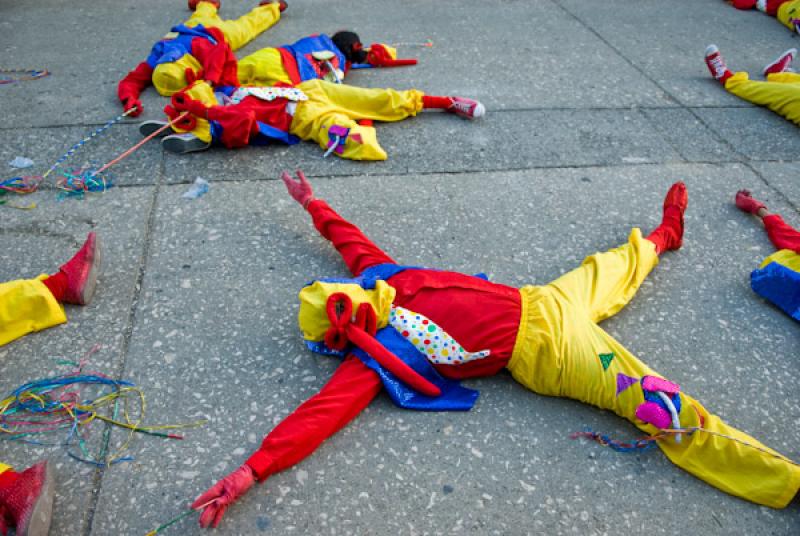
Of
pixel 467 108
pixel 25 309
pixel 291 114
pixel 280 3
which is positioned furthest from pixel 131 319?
pixel 280 3

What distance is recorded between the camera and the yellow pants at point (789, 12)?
5423mm

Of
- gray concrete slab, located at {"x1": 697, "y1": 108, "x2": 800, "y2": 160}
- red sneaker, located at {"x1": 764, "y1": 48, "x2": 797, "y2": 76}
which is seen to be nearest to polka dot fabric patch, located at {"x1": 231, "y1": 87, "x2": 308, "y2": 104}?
gray concrete slab, located at {"x1": 697, "y1": 108, "x2": 800, "y2": 160}

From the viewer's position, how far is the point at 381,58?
4543mm

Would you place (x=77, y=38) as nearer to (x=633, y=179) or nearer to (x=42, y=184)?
(x=42, y=184)

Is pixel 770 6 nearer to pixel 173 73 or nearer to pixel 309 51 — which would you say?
pixel 309 51

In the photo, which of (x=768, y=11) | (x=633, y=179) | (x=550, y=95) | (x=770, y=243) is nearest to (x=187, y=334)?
(x=633, y=179)

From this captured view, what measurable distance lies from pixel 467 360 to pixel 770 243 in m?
1.84

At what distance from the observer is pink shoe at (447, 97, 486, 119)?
12.6ft

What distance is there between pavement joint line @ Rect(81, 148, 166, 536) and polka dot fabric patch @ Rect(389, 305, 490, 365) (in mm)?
1015

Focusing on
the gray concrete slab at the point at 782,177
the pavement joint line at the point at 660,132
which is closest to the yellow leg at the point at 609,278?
the gray concrete slab at the point at 782,177

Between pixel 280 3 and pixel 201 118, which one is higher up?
pixel 280 3

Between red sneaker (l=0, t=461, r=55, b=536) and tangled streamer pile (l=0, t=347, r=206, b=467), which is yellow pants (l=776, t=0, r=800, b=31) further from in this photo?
red sneaker (l=0, t=461, r=55, b=536)

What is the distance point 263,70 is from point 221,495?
113 inches

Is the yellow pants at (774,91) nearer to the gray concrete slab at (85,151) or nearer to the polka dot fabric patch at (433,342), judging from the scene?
the polka dot fabric patch at (433,342)
